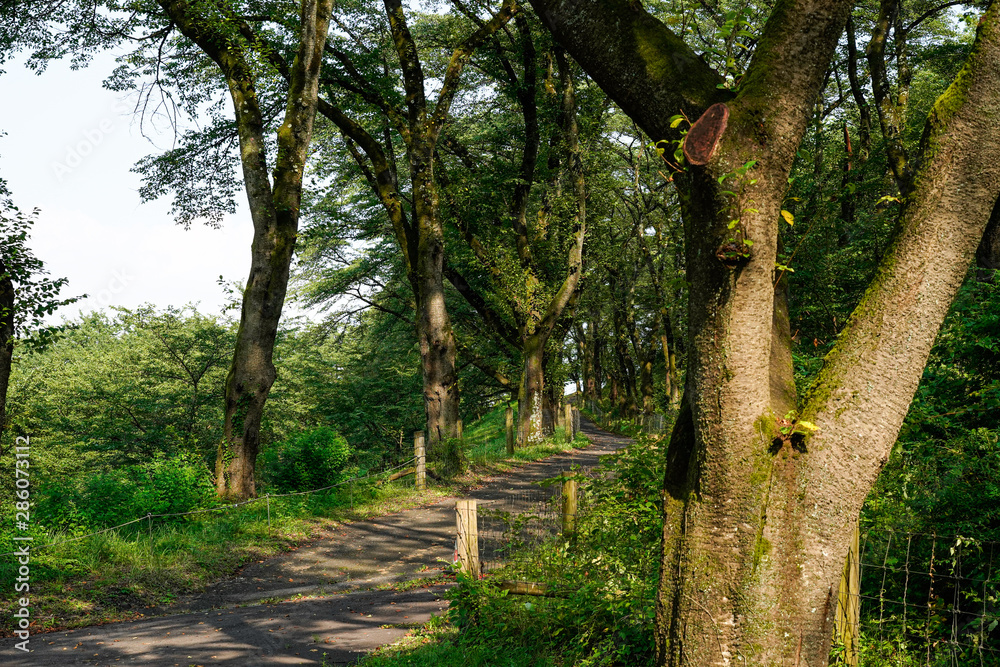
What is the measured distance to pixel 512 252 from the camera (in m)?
23.0

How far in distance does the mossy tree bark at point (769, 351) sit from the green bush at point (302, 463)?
13.2m

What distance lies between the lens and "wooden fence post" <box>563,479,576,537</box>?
7.77 m

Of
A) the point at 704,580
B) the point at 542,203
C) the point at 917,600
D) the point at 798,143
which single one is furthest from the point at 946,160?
the point at 542,203

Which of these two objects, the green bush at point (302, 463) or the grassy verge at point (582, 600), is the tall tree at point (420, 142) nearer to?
the green bush at point (302, 463)

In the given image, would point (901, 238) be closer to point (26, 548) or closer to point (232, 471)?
point (26, 548)

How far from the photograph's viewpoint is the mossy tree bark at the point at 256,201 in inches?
553

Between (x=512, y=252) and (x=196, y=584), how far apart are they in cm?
1462

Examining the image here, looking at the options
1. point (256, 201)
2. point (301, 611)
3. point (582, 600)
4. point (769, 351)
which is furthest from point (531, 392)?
point (769, 351)

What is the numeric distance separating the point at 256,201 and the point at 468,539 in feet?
30.9

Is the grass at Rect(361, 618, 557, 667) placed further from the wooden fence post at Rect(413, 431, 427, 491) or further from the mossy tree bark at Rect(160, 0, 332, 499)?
the wooden fence post at Rect(413, 431, 427, 491)

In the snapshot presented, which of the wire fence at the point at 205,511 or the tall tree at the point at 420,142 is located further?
the tall tree at the point at 420,142

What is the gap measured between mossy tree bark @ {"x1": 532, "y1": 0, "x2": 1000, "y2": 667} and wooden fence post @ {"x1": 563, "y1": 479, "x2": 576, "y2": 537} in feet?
12.7

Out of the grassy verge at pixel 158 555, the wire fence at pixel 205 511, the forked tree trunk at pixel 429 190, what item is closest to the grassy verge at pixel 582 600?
the grassy verge at pixel 158 555

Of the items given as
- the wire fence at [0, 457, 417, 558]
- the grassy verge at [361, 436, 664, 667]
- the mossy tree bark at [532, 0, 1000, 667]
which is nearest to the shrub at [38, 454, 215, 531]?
the wire fence at [0, 457, 417, 558]
